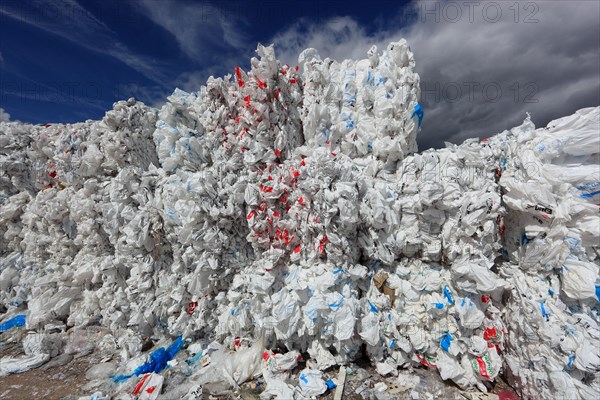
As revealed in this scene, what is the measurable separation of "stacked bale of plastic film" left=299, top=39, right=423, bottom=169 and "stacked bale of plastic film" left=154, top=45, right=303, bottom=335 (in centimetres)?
31

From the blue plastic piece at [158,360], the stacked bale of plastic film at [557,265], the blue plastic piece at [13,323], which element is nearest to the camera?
the stacked bale of plastic film at [557,265]

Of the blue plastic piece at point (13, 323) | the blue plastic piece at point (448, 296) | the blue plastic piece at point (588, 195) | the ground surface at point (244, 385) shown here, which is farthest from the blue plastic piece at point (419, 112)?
the blue plastic piece at point (13, 323)

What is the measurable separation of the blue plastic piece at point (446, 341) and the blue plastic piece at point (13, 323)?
217 inches

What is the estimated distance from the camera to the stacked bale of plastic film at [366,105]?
2.91m

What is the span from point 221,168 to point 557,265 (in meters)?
3.26

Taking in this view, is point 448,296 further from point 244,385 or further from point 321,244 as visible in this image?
point 244,385

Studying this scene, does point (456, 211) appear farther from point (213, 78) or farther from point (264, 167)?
point (213, 78)

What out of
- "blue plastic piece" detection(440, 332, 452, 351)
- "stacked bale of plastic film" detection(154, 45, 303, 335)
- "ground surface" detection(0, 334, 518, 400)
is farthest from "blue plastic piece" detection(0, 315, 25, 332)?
"blue plastic piece" detection(440, 332, 452, 351)

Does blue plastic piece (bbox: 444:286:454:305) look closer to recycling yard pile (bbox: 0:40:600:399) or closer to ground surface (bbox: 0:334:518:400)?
recycling yard pile (bbox: 0:40:600:399)

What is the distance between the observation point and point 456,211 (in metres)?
2.60

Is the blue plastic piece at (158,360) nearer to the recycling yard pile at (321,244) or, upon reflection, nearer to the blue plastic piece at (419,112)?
the recycling yard pile at (321,244)

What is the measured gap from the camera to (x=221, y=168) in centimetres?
308

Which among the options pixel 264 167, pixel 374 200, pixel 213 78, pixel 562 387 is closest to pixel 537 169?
pixel 374 200

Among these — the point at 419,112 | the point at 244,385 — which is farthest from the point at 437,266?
the point at 244,385
